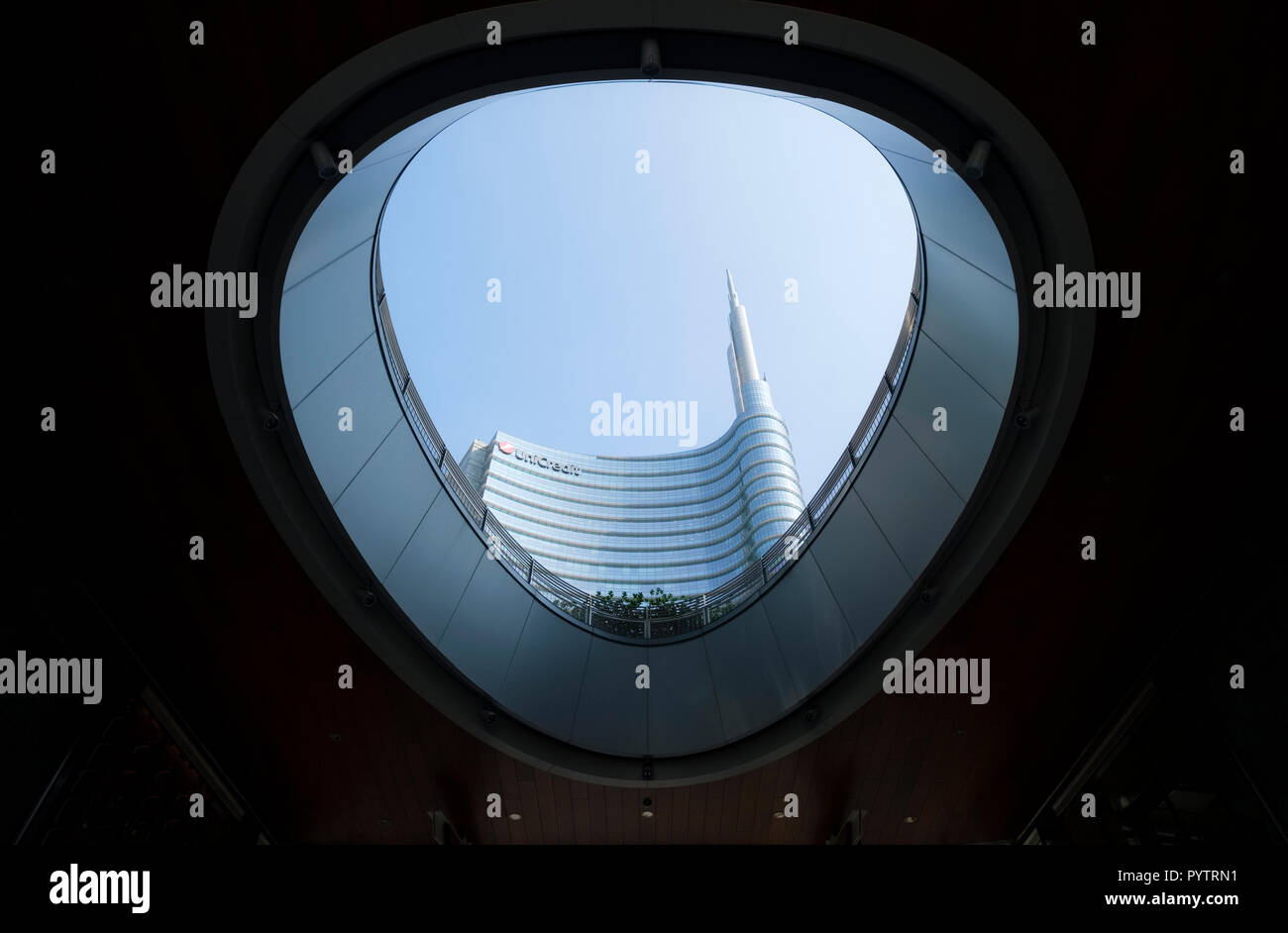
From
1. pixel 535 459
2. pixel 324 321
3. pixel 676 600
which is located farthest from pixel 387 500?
pixel 535 459

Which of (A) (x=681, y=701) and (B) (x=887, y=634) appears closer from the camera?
(B) (x=887, y=634)

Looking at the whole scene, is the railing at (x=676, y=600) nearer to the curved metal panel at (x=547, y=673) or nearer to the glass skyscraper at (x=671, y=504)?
the curved metal panel at (x=547, y=673)

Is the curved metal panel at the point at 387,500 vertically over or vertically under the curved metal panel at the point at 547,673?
over

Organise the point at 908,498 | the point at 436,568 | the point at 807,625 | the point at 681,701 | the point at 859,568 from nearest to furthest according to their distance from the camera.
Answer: the point at 908,498 → the point at 859,568 → the point at 436,568 → the point at 807,625 → the point at 681,701

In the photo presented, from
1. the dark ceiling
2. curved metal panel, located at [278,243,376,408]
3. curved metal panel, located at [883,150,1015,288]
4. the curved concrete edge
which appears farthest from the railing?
the dark ceiling

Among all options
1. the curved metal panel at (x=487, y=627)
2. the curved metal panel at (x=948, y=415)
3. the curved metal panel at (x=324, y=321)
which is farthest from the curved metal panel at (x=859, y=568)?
the curved metal panel at (x=324, y=321)

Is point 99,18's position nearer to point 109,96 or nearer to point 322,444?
point 109,96

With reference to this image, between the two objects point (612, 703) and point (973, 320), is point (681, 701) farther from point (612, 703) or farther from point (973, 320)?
point (973, 320)
